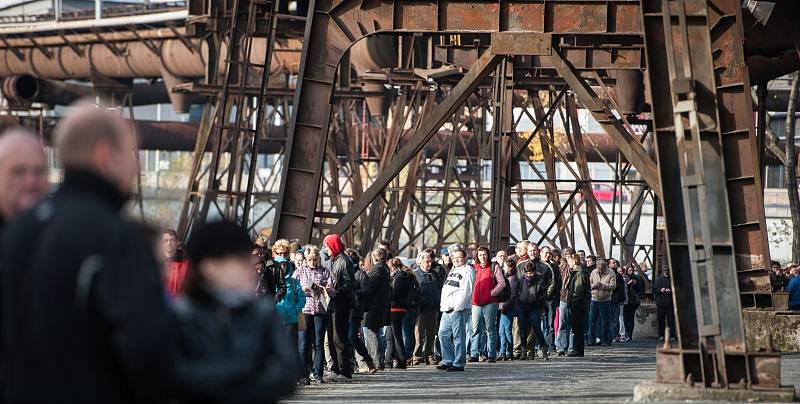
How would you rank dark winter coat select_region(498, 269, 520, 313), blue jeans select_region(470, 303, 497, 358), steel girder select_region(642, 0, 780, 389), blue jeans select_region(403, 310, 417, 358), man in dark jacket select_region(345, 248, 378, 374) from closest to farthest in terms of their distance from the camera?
steel girder select_region(642, 0, 780, 389)
man in dark jacket select_region(345, 248, 378, 374)
blue jeans select_region(403, 310, 417, 358)
blue jeans select_region(470, 303, 497, 358)
dark winter coat select_region(498, 269, 520, 313)

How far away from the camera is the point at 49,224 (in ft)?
14.5

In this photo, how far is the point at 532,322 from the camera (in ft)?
78.3

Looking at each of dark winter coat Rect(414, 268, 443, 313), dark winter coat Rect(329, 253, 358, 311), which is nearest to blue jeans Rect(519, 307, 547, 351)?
dark winter coat Rect(414, 268, 443, 313)

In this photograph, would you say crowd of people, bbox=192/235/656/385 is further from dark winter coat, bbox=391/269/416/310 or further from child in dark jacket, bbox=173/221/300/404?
child in dark jacket, bbox=173/221/300/404

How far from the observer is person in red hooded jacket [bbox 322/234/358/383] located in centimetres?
1806

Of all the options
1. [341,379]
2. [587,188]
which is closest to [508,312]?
[341,379]

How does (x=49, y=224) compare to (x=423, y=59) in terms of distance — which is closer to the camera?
(x=49, y=224)

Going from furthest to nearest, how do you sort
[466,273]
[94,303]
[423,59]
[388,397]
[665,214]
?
[423,59] → [466,273] → [388,397] → [665,214] → [94,303]

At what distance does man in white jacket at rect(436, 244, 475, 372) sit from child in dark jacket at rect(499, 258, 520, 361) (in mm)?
2068

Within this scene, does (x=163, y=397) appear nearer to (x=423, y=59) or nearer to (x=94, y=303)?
(x=94, y=303)

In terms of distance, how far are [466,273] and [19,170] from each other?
51.8 feet

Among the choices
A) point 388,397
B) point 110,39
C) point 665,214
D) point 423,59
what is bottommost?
point 388,397

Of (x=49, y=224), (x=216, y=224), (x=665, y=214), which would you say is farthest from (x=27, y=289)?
(x=665, y=214)

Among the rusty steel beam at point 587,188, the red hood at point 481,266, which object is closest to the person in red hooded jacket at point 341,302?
the red hood at point 481,266
